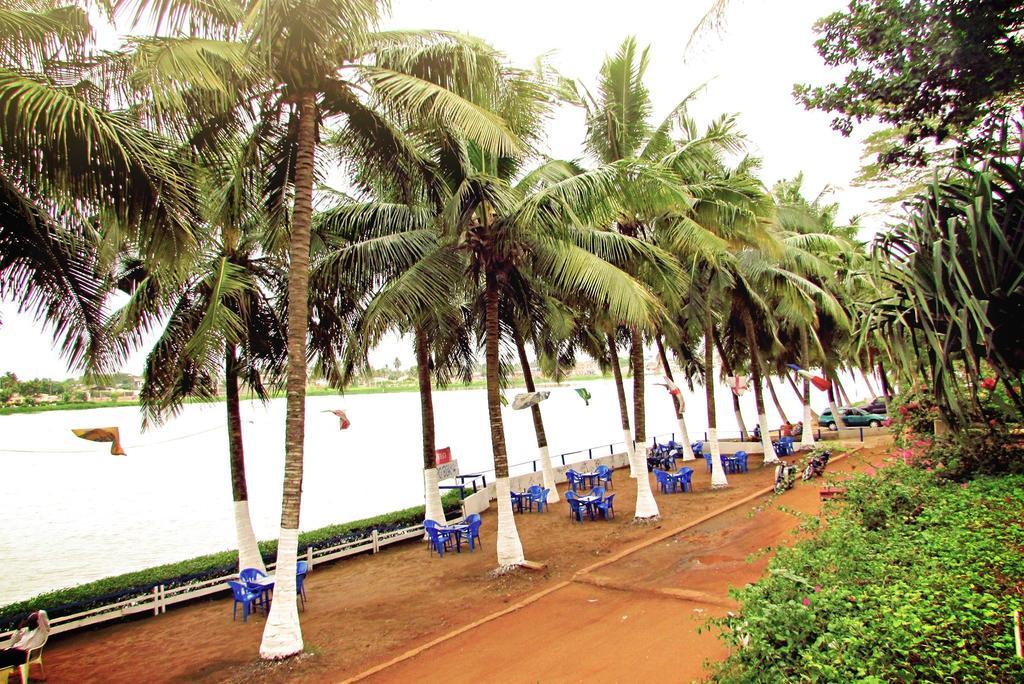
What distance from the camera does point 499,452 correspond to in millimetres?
11469

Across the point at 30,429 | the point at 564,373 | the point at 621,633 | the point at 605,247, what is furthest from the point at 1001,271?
the point at 30,429

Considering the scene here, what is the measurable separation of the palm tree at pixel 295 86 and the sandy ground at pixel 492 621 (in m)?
1.26

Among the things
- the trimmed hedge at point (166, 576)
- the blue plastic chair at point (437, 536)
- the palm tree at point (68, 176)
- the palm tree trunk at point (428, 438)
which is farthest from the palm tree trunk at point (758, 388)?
the palm tree at point (68, 176)

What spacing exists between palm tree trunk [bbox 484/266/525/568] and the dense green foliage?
623 centimetres

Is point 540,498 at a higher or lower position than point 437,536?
higher

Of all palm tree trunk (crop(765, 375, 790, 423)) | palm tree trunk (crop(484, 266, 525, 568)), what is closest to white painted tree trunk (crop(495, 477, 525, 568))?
palm tree trunk (crop(484, 266, 525, 568))

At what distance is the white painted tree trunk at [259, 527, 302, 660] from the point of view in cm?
791

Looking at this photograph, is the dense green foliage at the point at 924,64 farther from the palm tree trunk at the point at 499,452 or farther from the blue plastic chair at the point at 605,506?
the blue plastic chair at the point at 605,506

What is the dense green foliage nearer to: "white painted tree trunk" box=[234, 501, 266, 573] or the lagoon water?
"white painted tree trunk" box=[234, 501, 266, 573]

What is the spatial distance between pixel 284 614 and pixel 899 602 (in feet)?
23.9

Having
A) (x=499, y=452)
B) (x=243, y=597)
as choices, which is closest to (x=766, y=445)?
(x=499, y=452)

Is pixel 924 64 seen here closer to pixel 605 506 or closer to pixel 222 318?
pixel 222 318

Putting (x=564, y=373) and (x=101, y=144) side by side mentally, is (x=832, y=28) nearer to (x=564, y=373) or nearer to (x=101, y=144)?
(x=101, y=144)

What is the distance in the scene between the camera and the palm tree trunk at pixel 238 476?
11.4 metres
